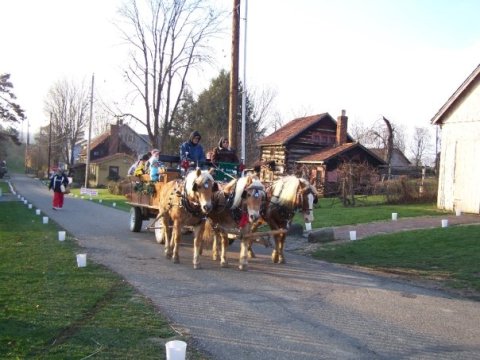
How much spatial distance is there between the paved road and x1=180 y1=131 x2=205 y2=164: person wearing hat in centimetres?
261

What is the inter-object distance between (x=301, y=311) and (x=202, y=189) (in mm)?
3217

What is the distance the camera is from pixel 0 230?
579 inches

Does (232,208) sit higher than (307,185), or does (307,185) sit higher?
(307,185)

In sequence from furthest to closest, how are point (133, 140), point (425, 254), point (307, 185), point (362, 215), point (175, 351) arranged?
point (133, 140) < point (362, 215) < point (425, 254) < point (307, 185) < point (175, 351)

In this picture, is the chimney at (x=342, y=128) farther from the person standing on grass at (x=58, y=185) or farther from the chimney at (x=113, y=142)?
the chimney at (x=113, y=142)

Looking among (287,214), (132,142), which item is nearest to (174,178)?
(287,214)

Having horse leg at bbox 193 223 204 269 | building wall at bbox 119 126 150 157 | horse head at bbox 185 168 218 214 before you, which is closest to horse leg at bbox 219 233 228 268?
horse leg at bbox 193 223 204 269

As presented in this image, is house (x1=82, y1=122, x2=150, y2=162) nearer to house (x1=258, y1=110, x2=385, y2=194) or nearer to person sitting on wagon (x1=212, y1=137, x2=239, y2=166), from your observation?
house (x1=258, y1=110, x2=385, y2=194)

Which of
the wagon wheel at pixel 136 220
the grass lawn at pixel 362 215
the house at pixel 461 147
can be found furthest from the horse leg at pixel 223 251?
the house at pixel 461 147

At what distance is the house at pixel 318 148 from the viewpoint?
35.9m

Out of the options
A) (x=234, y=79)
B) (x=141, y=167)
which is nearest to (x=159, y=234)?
(x=141, y=167)

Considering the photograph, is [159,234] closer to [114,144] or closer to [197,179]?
[197,179]

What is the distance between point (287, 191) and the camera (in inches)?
405

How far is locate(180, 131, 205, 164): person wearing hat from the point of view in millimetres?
A: 12406
